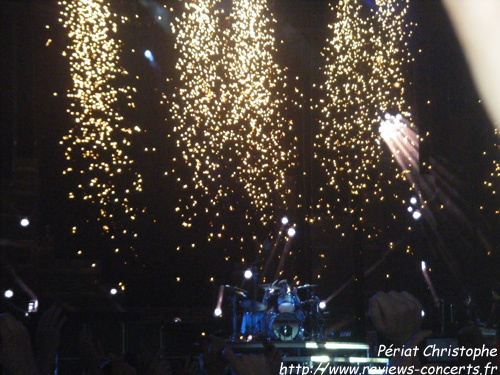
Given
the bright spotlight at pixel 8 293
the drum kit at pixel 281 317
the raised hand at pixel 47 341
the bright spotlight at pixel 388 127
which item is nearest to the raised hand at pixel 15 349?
the raised hand at pixel 47 341

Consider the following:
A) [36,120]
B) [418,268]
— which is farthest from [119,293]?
[418,268]

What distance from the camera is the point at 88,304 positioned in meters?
6.35

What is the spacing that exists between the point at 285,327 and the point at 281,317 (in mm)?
89

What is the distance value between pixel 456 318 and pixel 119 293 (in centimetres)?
329

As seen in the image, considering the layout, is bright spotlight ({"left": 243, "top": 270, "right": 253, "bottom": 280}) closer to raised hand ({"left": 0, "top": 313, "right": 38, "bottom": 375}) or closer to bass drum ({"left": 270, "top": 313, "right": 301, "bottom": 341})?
bass drum ({"left": 270, "top": 313, "right": 301, "bottom": 341})

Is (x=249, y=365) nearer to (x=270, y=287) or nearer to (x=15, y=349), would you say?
(x=15, y=349)

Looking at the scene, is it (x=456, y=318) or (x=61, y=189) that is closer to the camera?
(x=61, y=189)

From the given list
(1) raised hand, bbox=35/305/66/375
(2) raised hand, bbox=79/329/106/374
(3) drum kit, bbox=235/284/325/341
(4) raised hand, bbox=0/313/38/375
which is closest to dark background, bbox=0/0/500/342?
(3) drum kit, bbox=235/284/325/341

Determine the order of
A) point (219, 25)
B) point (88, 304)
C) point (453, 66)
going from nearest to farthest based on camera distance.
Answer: point (88, 304), point (219, 25), point (453, 66)

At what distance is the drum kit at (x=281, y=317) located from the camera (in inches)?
255

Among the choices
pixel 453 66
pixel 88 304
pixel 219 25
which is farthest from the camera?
pixel 453 66

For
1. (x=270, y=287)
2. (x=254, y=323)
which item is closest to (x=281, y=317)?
(x=254, y=323)

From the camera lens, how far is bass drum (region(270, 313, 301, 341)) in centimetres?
647

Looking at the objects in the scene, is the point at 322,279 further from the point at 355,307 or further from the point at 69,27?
the point at 69,27
